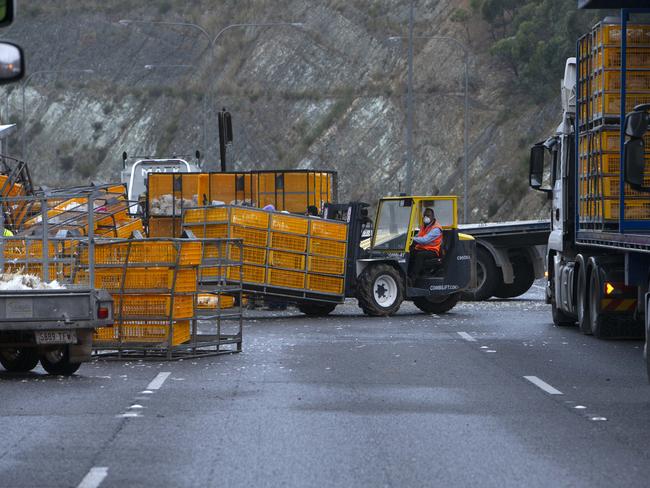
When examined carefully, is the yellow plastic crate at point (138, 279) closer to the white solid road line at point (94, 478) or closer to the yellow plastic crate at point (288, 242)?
the white solid road line at point (94, 478)

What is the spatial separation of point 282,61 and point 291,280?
2301 inches

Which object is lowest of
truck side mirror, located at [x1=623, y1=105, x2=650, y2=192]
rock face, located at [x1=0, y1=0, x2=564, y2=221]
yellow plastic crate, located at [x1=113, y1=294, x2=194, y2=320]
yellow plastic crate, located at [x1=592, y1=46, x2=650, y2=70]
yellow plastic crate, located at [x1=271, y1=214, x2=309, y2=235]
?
yellow plastic crate, located at [x1=113, y1=294, x2=194, y2=320]

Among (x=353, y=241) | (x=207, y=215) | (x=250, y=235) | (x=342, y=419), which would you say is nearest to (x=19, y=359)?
(x=342, y=419)

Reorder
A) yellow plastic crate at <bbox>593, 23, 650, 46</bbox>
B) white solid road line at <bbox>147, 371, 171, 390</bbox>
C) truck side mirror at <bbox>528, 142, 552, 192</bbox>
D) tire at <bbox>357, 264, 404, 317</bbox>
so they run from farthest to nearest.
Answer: tire at <bbox>357, 264, 404, 317</bbox>, truck side mirror at <bbox>528, 142, 552, 192</bbox>, yellow plastic crate at <bbox>593, 23, 650, 46</bbox>, white solid road line at <bbox>147, 371, 171, 390</bbox>

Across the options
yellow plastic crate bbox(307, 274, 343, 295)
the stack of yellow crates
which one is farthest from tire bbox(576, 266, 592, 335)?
yellow plastic crate bbox(307, 274, 343, 295)

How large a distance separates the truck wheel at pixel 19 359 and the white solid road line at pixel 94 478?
7188 millimetres

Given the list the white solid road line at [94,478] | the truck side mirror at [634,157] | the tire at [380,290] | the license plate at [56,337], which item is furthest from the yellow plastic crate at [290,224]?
the white solid road line at [94,478]

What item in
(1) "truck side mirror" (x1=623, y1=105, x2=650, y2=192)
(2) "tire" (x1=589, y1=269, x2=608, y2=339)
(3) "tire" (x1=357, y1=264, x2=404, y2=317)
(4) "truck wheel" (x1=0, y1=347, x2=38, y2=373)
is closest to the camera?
(1) "truck side mirror" (x1=623, y1=105, x2=650, y2=192)

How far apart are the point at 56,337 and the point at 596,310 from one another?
8.62 metres

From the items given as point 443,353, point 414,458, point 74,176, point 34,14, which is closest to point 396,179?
point 74,176

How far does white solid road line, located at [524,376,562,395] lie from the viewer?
14.3m

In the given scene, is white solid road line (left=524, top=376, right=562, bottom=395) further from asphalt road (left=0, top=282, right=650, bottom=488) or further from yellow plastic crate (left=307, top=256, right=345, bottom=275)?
yellow plastic crate (left=307, top=256, right=345, bottom=275)

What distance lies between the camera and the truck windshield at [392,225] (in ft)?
94.9

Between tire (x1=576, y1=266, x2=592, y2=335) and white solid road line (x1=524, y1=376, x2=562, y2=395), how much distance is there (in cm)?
621
